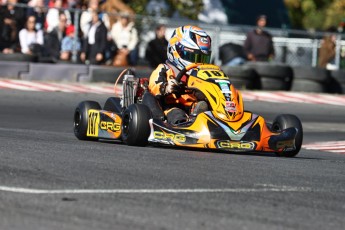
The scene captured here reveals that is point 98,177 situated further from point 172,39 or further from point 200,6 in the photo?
point 200,6

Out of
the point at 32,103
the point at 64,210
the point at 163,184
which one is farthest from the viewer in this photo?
the point at 32,103

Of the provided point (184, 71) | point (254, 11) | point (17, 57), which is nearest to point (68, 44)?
point (17, 57)

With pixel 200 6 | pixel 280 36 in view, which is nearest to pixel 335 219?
pixel 280 36

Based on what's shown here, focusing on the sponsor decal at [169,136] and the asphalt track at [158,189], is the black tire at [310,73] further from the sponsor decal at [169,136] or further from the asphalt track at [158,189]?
the sponsor decal at [169,136]

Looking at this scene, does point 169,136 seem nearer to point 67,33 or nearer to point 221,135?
point 221,135

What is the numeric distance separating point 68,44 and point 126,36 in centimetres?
124

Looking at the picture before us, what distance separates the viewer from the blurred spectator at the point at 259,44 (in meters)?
18.9

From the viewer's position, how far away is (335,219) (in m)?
5.46

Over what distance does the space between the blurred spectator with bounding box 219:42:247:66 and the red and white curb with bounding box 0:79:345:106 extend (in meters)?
1.31

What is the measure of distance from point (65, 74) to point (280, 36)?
16.3 ft

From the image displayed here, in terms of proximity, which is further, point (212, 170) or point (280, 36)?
point (280, 36)

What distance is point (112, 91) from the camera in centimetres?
1664

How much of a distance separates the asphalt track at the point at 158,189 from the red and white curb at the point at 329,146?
2.20 metres

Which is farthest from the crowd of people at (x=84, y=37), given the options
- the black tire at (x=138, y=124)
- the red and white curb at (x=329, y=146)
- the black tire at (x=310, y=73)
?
the black tire at (x=138, y=124)
